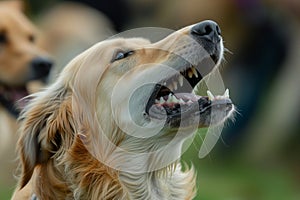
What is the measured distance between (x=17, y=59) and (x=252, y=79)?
2.42 meters

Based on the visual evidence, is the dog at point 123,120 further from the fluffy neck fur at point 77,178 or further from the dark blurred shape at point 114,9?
the dark blurred shape at point 114,9

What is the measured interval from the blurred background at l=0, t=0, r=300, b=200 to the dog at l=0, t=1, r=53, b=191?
639 mm

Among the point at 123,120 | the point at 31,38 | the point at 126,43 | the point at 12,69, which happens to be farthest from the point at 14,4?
the point at 123,120

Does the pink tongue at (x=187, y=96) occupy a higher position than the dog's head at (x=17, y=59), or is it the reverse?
the pink tongue at (x=187, y=96)

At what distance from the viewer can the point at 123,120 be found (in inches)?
203

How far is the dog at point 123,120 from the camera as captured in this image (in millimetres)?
5012

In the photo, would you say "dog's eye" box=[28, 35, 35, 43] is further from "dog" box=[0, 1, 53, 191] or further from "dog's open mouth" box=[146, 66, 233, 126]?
"dog's open mouth" box=[146, 66, 233, 126]

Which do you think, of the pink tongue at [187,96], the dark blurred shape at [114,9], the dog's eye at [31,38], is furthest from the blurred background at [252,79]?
the pink tongue at [187,96]

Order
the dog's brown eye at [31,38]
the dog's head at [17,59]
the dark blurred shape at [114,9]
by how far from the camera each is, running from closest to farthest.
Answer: the dog's head at [17,59] → the dog's brown eye at [31,38] → the dark blurred shape at [114,9]

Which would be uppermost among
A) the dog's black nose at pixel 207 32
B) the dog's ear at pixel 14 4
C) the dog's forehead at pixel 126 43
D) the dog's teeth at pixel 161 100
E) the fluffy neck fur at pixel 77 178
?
the dog's black nose at pixel 207 32

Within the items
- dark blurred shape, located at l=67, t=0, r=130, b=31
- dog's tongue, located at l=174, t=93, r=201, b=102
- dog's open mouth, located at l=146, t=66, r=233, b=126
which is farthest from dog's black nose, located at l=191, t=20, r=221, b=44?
dark blurred shape, located at l=67, t=0, r=130, b=31

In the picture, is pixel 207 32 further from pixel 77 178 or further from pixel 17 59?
pixel 17 59

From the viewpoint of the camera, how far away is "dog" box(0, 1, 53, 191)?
355 inches

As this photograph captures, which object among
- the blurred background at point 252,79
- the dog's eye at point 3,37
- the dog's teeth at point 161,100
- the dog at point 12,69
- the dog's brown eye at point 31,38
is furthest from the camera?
the blurred background at point 252,79
